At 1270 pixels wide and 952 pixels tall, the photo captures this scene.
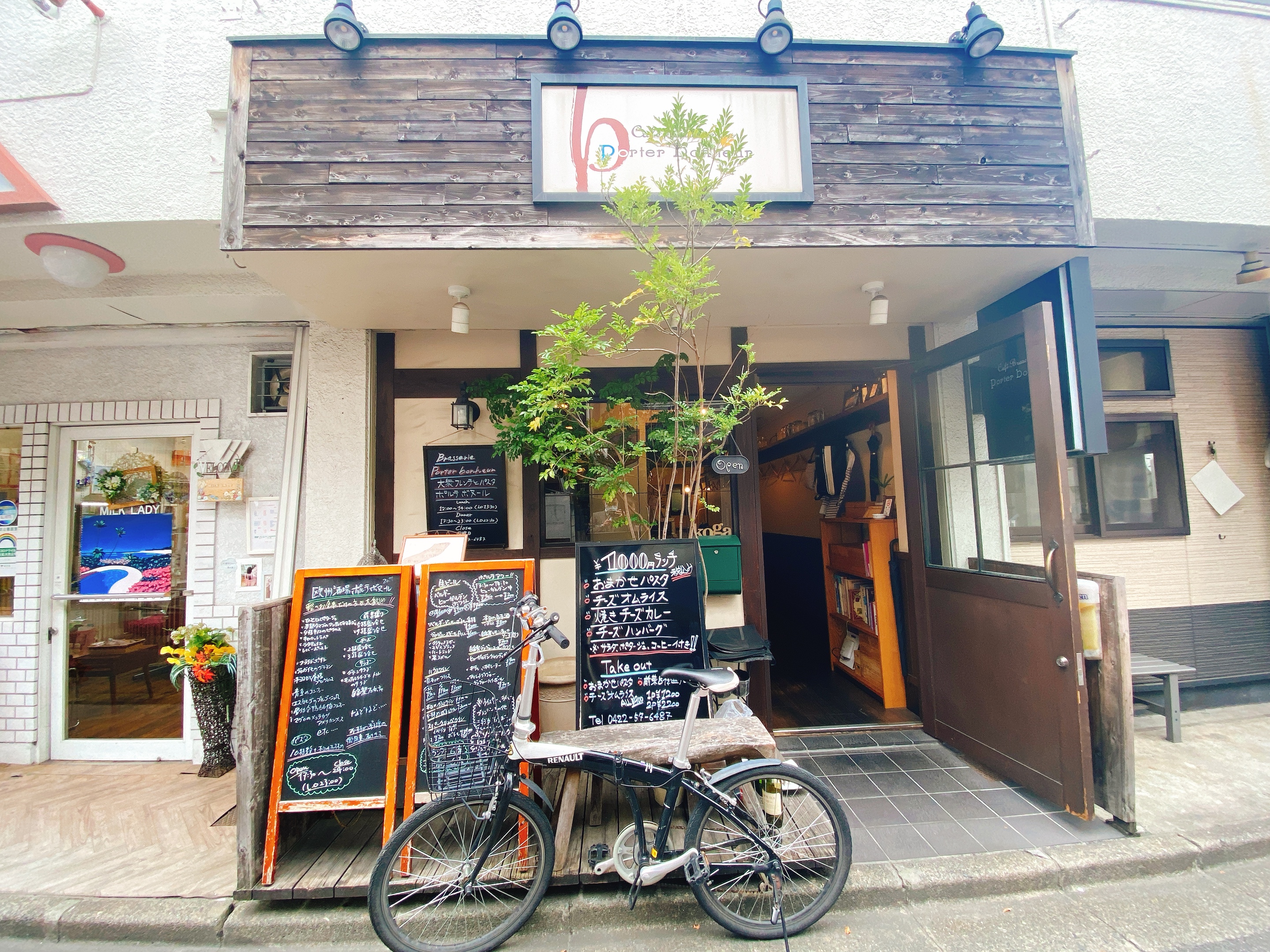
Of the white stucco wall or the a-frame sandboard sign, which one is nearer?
the a-frame sandboard sign

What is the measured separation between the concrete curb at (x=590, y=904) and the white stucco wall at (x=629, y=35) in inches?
139

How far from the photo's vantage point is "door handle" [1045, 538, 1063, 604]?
9.57 feet

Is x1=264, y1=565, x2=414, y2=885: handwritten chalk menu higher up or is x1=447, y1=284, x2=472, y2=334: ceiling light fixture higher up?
x1=447, y1=284, x2=472, y2=334: ceiling light fixture

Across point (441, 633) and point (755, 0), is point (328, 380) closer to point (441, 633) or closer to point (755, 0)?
point (441, 633)

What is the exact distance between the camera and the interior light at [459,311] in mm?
3316

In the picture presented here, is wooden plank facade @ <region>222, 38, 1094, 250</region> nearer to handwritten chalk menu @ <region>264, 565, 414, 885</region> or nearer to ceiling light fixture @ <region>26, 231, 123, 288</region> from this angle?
ceiling light fixture @ <region>26, 231, 123, 288</region>

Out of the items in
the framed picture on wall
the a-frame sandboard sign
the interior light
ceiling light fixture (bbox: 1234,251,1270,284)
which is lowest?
the framed picture on wall

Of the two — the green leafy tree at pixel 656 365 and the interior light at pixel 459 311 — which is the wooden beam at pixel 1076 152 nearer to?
the green leafy tree at pixel 656 365

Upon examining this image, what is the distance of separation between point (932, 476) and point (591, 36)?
11.9ft

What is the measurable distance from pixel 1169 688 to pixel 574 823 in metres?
4.22

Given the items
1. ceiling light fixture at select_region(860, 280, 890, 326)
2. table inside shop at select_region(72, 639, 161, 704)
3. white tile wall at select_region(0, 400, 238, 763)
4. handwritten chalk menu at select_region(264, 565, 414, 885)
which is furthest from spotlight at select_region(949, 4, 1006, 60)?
table inside shop at select_region(72, 639, 161, 704)

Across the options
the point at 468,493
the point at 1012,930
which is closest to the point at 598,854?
the point at 1012,930

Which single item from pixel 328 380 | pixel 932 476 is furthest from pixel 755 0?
pixel 328 380

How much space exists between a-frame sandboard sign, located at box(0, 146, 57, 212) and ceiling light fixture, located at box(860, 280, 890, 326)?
4.77 meters
